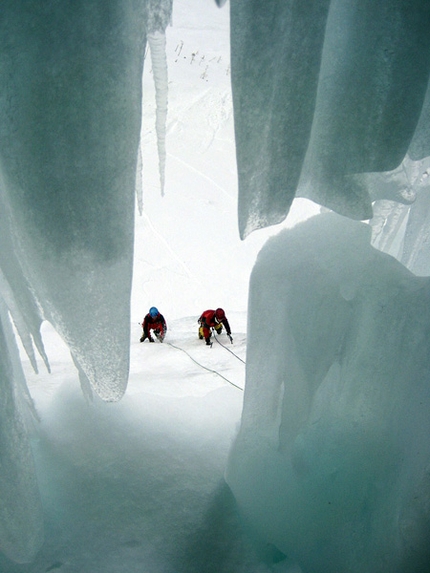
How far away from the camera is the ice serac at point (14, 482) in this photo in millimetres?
1836

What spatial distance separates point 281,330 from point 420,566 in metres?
1.05

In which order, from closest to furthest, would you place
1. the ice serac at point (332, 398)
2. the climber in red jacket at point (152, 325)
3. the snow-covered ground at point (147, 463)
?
1. the ice serac at point (332, 398)
2. the snow-covered ground at point (147, 463)
3. the climber in red jacket at point (152, 325)

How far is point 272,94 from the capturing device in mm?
1693

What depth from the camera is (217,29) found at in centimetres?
1058

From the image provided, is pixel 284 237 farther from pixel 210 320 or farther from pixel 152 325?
pixel 152 325

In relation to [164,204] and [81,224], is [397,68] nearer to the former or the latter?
[81,224]

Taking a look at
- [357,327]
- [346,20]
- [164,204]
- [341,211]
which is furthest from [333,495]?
[164,204]

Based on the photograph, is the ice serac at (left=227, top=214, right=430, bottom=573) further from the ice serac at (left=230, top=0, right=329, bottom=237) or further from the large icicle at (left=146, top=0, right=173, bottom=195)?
the large icicle at (left=146, top=0, right=173, bottom=195)

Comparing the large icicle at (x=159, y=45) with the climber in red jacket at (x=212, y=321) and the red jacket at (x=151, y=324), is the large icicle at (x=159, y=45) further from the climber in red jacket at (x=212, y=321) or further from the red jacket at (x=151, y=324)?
the red jacket at (x=151, y=324)

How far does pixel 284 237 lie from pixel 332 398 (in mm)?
799

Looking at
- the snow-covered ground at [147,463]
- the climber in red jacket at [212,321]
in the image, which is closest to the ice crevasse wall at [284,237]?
the snow-covered ground at [147,463]

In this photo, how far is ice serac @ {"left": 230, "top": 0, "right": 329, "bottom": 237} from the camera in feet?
5.26

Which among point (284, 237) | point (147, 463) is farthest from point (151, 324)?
point (284, 237)

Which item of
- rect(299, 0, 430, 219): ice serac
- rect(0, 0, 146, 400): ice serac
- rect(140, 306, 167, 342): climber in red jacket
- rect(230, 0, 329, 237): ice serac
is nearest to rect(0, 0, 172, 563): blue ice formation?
rect(0, 0, 146, 400): ice serac
